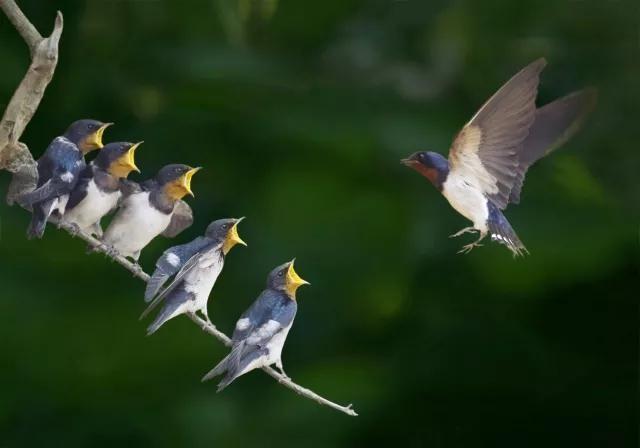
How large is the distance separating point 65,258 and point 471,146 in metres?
1.33

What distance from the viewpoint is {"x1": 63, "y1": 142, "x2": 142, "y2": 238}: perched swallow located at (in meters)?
0.86

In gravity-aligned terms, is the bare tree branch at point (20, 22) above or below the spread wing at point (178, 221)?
above

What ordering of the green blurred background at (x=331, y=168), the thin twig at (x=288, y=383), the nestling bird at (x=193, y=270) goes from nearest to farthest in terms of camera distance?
the thin twig at (x=288, y=383) → the nestling bird at (x=193, y=270) → the green blurred background at (x=331, y=168)

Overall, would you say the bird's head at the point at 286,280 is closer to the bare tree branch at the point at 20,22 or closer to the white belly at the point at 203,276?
the white belly at the point at 203,276

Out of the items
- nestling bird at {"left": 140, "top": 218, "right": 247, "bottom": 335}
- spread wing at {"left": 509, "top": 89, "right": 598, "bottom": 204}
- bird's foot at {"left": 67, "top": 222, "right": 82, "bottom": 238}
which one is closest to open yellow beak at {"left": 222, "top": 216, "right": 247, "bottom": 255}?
nestling bird at {"left": 140, "top": 218, "right": 247, "bottom": 335}

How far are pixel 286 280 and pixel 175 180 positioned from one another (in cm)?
12

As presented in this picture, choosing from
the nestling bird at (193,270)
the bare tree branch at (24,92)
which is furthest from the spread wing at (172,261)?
the bare tree branch at (24,92)

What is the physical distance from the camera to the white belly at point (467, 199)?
0.87 m

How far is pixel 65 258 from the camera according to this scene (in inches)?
82.5

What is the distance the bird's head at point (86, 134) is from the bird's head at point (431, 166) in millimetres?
219

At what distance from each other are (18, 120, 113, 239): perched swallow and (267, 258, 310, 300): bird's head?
164 mm

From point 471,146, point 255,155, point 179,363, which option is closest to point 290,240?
point 255,155

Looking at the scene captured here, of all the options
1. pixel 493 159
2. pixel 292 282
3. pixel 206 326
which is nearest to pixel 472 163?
pixel 493 159

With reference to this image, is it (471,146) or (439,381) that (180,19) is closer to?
(439,381)
